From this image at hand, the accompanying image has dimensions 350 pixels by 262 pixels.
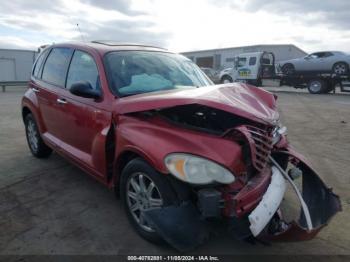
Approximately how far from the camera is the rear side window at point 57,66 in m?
4.73

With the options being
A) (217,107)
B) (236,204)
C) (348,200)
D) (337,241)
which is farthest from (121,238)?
(348,200)

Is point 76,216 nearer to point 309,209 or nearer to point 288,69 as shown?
point 309,209

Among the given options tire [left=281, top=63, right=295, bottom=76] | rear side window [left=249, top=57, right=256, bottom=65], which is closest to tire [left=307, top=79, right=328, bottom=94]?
tire [left=281, top=63, right=295, bottom=76]

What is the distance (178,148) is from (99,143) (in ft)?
3.78

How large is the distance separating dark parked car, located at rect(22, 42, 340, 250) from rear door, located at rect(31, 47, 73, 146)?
4.9 inches

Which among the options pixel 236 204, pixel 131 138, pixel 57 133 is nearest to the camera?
pixel 236 204

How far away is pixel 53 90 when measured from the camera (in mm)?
4762

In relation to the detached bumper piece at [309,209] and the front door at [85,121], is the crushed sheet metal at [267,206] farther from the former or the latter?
the front door at [85,121]

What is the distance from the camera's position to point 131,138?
3.12m

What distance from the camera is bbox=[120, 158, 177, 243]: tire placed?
112 inches

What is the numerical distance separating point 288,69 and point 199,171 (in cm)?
2147

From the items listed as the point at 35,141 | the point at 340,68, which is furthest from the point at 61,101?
the point at 340,68

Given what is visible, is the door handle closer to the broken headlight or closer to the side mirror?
the side mirror

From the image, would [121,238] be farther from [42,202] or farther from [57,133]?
[57,133]
